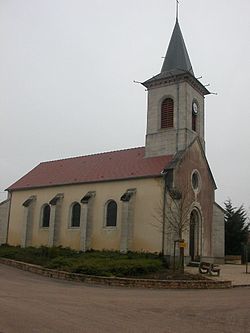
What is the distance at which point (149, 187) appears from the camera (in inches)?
1144

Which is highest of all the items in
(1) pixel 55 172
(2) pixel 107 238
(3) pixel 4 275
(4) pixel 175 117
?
(4) pixel 175 117

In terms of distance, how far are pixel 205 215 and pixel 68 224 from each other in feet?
36.1

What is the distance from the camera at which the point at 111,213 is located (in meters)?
30.9

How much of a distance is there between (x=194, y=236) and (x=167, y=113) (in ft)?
32.4

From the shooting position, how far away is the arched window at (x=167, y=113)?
107ft

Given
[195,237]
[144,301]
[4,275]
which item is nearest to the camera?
[144,301]

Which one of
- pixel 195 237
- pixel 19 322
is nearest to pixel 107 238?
pixel 195 237

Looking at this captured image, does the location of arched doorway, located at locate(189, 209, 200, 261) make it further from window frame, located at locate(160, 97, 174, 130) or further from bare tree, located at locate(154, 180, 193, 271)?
window frame, located at locate(160, 97, 174, 130)

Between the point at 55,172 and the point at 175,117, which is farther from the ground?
the point at 175,117

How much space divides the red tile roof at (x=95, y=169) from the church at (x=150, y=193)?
0.11 metres

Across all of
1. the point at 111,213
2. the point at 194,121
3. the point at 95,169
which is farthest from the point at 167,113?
the point at 111,213

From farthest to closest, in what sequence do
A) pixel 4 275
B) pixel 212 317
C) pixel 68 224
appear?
pixel 68 224
pixel 4 275
pixel 212 317

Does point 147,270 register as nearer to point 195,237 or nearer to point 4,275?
point 4,275

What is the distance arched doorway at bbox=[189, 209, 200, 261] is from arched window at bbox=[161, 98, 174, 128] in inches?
281
